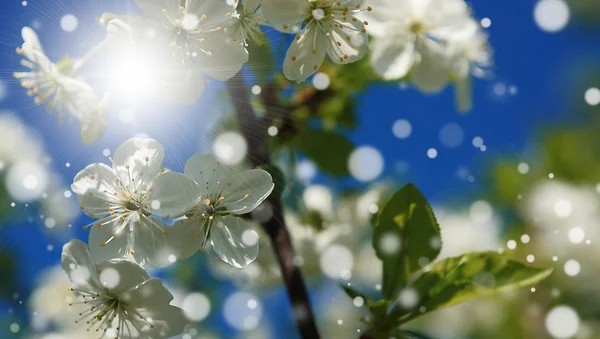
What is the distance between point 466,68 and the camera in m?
1.00

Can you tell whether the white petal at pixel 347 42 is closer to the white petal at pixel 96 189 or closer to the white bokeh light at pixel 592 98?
the white petal at pixel 96 189

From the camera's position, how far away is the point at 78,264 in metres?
0.61

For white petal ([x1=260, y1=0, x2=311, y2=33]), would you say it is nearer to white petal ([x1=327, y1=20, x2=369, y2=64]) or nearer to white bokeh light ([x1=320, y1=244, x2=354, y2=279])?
white petal ([x1=327, y1=20, x2=369, y2=64])

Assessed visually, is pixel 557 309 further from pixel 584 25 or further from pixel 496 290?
pixel 584 25

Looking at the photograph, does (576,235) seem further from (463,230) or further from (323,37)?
(323,37)

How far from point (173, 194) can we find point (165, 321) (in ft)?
0.50

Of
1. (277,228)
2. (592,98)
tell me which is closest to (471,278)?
(277,228)

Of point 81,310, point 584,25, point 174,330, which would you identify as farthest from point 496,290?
point 584,25

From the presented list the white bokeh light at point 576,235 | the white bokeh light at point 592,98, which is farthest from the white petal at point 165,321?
the white bokeh light at point 592,98

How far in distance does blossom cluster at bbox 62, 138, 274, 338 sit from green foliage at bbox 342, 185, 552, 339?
0.15 m

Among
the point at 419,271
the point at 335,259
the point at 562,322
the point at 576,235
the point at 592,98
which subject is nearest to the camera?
the point at 419,271

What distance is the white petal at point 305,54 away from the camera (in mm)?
671

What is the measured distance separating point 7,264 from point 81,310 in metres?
0.91

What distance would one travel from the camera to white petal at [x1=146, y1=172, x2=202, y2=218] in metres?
0.56
